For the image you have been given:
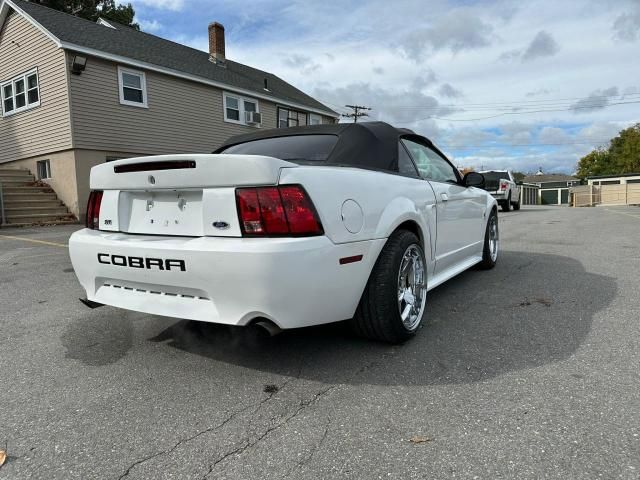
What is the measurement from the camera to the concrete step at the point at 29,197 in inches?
509

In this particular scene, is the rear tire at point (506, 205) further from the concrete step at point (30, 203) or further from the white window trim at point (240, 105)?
the concrete step at point (30, 203)

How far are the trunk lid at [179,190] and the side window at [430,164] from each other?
1.68 metres

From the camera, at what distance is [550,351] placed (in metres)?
2.98

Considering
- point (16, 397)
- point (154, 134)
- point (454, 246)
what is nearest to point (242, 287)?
point (16, 397)

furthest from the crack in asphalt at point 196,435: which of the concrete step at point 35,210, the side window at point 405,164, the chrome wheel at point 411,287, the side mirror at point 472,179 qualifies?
the concrete step at point 35,210

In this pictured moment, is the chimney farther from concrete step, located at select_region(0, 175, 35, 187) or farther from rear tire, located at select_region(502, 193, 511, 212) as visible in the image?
rear tire, located at select_region(502, 193, 511, 212)

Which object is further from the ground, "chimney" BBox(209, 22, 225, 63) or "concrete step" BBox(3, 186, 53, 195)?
"chimney" BBox(209, 22, 225, 63)

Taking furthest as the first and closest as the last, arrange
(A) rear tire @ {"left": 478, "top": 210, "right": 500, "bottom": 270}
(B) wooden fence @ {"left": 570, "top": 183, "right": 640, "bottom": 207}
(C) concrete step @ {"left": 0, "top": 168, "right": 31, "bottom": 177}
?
1. (B) wooden fence @ {"left": 570, "top": 183, "right": 640, "bottom": 207}
2. (C) concrete step @ {"left": 0, "top": 168, "right": 31, "bottom": 177}
3. (A) rear tire @ {"left": 478, "top": 210, "right": 500, "bottom": 270}

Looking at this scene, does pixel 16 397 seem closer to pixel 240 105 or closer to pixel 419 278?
pixel 419 278

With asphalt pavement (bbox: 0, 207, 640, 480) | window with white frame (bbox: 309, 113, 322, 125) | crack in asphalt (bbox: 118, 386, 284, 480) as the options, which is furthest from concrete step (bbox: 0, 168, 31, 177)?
crack in asphalt (bbox: 118, 386, 284, 480)

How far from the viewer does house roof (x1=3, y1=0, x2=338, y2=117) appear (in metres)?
14.2

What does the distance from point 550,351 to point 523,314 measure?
0.82m

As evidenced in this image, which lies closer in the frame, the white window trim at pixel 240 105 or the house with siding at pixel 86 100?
the house with siding at pixel 86 100

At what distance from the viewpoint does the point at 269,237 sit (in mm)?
2424
